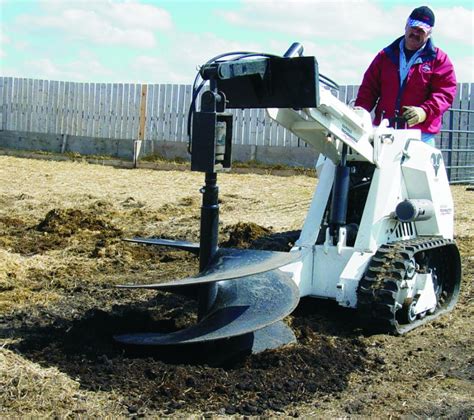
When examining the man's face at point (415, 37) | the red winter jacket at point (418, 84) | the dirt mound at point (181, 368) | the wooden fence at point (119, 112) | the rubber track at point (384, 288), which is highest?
the wooden fence at point (119, 112)

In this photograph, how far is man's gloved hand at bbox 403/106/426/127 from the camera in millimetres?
6609

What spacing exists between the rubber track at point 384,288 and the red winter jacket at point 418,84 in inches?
53.8

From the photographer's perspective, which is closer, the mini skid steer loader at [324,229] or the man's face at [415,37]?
the mini skid steer loader at [324,229]

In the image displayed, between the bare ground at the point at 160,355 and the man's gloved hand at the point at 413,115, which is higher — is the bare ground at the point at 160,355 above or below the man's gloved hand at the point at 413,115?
below

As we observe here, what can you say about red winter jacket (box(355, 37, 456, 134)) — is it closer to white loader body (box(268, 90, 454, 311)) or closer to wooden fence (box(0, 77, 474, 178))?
white loader body (box(268, 90, 454, 311))

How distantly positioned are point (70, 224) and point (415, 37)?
5.03m

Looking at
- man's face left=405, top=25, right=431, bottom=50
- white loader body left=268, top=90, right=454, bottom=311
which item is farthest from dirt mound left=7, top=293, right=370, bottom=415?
man's face left=405, top=25, right=431, bottom=50

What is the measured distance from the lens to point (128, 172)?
53.9 ft

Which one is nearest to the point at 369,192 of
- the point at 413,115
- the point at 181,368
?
the point at 413,115

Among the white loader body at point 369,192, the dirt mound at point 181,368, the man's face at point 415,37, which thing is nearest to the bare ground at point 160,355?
the dirt mound at point 181,368

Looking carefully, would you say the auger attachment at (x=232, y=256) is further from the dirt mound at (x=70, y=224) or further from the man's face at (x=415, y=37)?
the dirt mound at (x=70, y=224)

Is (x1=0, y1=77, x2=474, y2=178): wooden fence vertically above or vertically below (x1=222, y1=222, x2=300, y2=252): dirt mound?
above

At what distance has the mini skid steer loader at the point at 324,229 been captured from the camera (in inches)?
193

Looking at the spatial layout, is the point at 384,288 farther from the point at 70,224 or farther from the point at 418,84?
the point at 70,224
